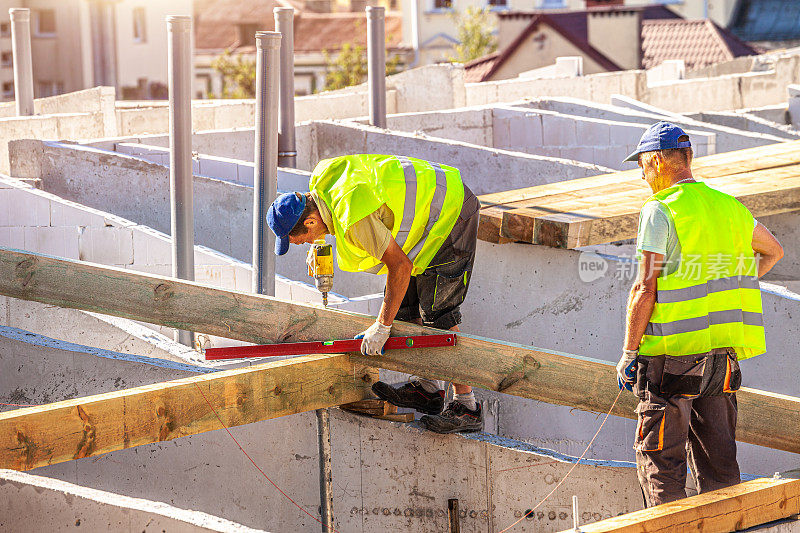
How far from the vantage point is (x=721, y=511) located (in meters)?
3.79

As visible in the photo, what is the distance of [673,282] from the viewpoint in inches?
148

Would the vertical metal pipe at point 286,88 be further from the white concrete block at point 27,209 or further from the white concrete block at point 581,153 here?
the white concrete block at point 581,153

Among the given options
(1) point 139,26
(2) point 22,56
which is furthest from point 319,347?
(1) point 139,26

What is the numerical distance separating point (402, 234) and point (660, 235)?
128 centimetres

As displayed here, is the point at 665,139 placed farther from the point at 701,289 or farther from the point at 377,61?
the point at 377,61

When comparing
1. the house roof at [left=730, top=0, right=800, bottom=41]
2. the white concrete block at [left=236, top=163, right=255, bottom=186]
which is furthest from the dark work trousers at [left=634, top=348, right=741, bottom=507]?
the house roof at [left=730, top=0, right=800, bottom=41]

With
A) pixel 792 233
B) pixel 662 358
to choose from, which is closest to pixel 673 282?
pixel 662 358

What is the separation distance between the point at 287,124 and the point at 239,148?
186 cm

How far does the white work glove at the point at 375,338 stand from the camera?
4.36 meters

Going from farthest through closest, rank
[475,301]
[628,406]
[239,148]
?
[239,148]
[475,301]
[628,406]

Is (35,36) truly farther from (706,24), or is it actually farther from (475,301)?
(475,301)

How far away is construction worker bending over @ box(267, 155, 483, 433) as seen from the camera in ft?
13.9

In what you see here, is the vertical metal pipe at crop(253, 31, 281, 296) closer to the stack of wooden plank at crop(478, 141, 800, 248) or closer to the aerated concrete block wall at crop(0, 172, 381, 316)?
the aerated concrete block wall at crop(0, 172, 381, 316)

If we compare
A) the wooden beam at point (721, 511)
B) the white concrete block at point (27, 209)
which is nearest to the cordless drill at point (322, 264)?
the wooden beam at point (721, 511)
